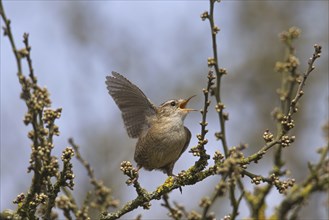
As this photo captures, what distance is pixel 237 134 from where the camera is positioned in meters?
11.9

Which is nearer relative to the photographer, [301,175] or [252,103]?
[301,175]

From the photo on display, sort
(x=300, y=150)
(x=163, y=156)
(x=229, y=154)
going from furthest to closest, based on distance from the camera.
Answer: (x=300, y=150)
(x=163, y=156)
(x=229, y=154)

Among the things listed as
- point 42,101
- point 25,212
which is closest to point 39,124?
point 42,101

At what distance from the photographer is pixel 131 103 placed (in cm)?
552

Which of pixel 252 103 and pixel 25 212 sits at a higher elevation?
pixel 252 103

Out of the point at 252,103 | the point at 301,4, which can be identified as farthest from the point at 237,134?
the point at 301,4

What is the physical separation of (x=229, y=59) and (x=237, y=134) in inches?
83.6

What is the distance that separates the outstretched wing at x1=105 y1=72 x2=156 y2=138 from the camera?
530 cm

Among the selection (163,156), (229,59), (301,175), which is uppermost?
(229,59)

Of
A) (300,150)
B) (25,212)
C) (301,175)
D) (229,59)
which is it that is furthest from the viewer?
(229,59)

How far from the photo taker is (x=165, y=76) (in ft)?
40.8

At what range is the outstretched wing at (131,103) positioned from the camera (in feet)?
17.4

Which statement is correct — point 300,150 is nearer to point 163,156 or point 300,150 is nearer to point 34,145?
point 163,156

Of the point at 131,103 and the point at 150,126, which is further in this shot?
the point at 150,126
